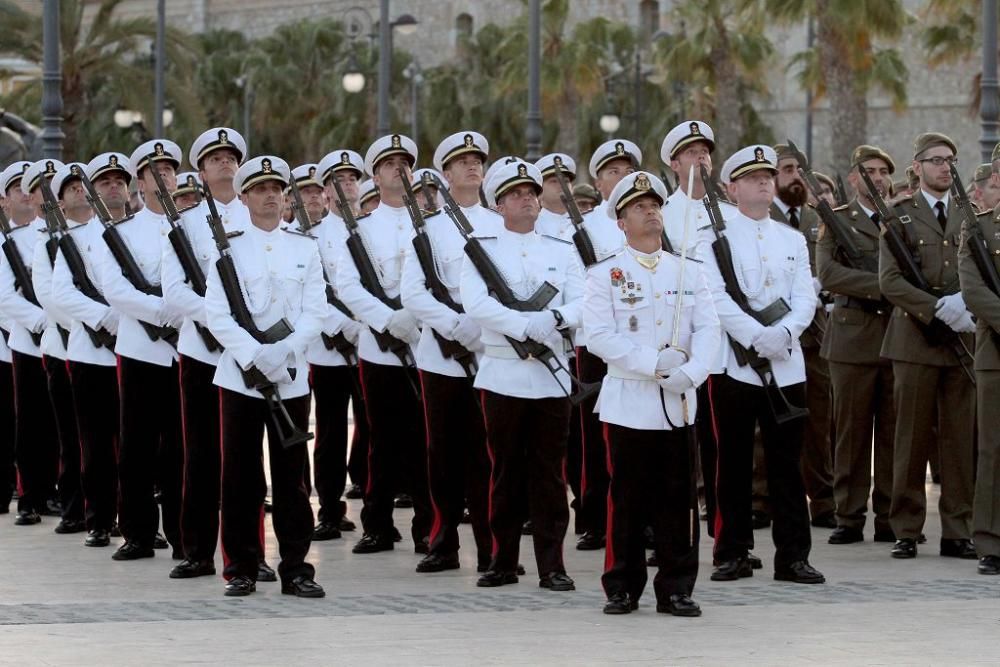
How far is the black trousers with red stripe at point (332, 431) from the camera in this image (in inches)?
481

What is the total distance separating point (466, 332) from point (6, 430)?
464 centimetres

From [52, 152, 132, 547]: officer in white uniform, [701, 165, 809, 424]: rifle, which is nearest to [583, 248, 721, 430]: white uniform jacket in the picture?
[701, 165, 809, 424]: rifle

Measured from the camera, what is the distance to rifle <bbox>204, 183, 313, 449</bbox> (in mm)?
9625

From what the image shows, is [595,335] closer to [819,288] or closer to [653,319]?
[653,319]

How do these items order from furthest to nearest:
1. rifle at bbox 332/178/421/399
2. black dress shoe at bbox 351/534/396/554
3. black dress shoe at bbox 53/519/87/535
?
black dress shoe at bbox 53/519/87/535
black dress shoe at bbox 351/534/396/554
rifle at bbox 332/178/421/399

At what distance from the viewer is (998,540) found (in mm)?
10562

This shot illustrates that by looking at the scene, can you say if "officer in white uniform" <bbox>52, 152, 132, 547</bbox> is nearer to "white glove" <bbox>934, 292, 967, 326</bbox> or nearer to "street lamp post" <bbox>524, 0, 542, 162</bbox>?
"white glove" <bbox>934, 292, 967, 326</bbox>

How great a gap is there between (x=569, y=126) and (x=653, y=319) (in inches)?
1571

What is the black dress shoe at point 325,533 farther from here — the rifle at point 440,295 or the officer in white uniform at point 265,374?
the officer in white uniform at point 265,374

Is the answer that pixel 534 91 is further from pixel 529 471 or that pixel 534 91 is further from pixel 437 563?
pixel 529 471

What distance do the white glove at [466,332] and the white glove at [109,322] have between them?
2.05 metres

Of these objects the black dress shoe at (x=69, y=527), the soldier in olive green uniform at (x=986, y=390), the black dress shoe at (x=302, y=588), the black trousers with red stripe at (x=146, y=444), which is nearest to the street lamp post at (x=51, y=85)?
the black dress shoe at (x=69, y=527)

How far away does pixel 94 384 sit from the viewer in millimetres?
11672

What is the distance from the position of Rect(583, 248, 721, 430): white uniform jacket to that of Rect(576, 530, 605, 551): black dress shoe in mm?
2415
